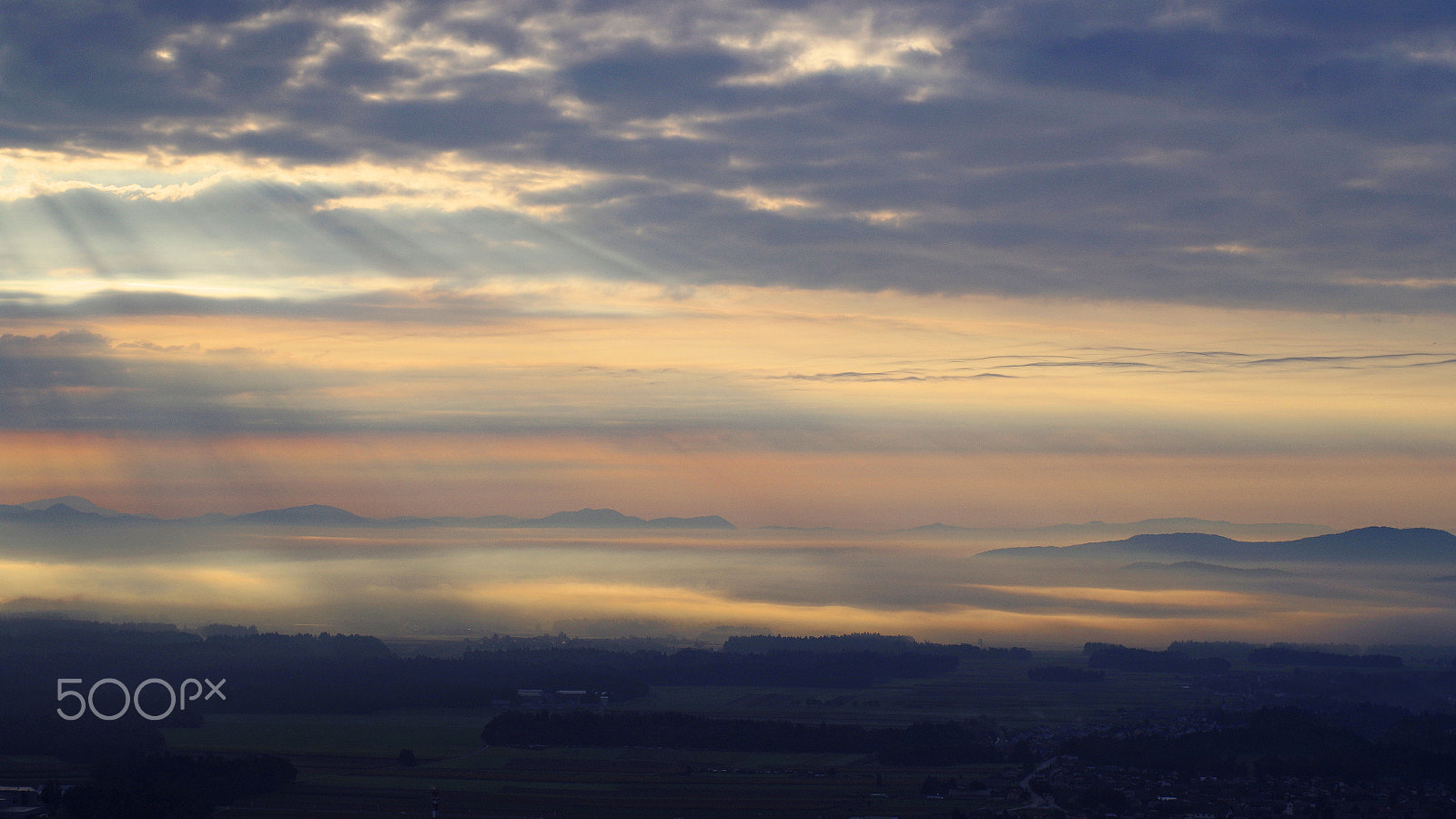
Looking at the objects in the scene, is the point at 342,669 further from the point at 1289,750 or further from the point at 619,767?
the point at 1289,750

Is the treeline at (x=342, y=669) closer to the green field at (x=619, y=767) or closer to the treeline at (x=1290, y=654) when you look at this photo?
the green field at (x=619, y=767)

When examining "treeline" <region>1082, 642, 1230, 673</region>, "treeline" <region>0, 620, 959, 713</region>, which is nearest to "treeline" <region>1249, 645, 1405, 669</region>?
"treeline" <region>1082, 642, 1230, 673</region>

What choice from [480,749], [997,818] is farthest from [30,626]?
[997,818]

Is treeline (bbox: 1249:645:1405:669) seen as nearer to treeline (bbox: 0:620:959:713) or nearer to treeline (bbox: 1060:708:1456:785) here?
treeline (bbox: 0:620:959:713)

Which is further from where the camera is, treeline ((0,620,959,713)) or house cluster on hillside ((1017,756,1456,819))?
treeline ((0,620,959,713))

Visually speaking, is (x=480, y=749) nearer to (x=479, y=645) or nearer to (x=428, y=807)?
(x=428, y=807)

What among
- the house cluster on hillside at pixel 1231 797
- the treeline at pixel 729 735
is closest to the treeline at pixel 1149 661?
the treeline at pixel 729 735
